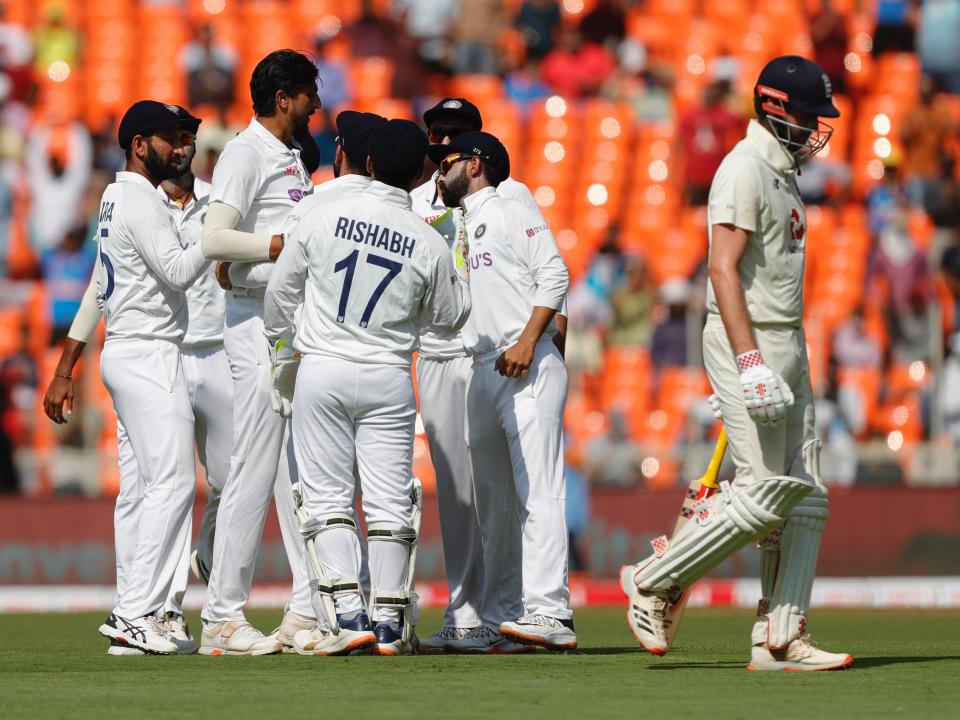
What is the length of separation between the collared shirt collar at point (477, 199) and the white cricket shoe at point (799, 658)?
2553 mm

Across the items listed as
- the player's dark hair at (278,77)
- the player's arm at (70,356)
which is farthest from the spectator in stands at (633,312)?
the player's dark hair at (278,77)

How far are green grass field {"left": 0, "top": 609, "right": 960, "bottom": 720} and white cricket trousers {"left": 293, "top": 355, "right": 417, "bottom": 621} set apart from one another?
0.43m

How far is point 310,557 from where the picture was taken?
289 inches

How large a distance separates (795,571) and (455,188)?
8.66 ft

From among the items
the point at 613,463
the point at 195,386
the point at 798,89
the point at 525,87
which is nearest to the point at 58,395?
the point at 195,386

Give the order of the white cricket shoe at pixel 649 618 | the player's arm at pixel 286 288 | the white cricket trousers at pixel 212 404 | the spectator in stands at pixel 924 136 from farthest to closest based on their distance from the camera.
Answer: the spectator in stands at pixel 924 136 → the white cricket trousers at pixel 212 404 → the player's arm at pixel 286 288 → the white cricket shoe at pixel 649 618

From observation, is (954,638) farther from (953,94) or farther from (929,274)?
(953,94)

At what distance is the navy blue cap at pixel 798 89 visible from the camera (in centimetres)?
679

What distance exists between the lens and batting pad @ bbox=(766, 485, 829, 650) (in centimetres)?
668

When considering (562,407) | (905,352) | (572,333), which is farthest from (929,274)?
(562,407)

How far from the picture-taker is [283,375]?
7.65m

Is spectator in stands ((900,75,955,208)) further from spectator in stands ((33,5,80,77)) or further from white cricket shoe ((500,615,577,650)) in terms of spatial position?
white cricket shoe ((500,615,577,650))

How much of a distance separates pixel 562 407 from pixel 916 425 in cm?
672

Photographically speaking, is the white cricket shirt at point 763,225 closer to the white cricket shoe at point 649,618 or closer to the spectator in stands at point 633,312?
the white cricket shoe at point 649,618
